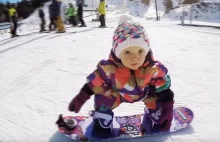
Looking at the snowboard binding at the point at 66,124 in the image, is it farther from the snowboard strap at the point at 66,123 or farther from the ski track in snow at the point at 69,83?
the ski track in snow at the point at 69,83

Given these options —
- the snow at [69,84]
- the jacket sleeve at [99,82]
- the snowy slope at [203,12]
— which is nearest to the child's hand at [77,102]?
the jacket sleeve at [99,82]

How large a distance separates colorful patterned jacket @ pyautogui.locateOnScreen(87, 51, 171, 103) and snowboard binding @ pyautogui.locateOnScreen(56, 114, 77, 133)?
1.21 ft

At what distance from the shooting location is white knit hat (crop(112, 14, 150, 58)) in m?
2.20

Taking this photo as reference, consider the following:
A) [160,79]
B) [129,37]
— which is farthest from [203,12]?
[129,37]

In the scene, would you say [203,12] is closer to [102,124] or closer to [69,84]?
[69,84]

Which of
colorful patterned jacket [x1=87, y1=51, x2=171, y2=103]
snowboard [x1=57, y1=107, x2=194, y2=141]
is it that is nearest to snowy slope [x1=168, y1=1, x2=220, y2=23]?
snowboard [x1=57, y1=107, x2=194, y2=141]

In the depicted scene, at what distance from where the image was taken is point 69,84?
3.99 metres

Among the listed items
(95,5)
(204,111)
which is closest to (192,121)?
(204,111)

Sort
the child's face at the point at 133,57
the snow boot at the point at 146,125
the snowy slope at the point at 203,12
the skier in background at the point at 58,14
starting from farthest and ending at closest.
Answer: the snowy slope at the point at 203,12 < the skier in background at the point at 58,14 < the snow boot at the point at 146,125 < the child's face at the point at 133,57

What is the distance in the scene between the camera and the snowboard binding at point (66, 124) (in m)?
2.32

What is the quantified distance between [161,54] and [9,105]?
3632mm

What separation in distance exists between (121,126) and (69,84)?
162cm

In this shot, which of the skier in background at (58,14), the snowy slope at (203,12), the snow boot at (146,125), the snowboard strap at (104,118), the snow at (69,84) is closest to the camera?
the snowboard strap at (104,118)

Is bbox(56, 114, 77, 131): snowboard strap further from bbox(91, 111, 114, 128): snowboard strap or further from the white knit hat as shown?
the white knit hat
